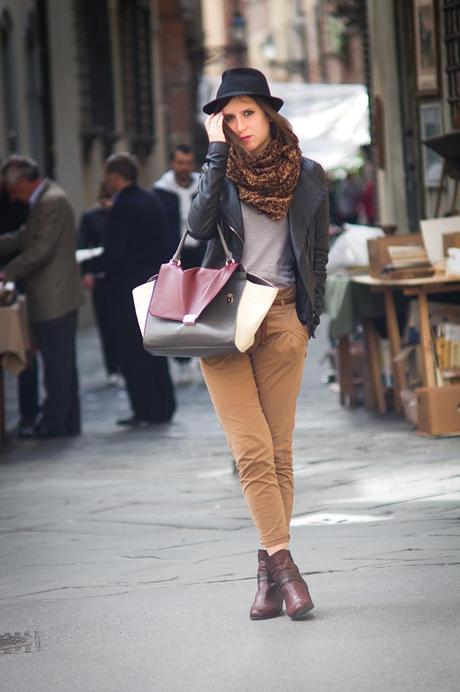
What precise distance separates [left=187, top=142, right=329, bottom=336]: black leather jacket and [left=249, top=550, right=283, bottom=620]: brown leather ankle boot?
0.88m

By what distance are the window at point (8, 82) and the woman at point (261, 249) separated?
1380 centimetres

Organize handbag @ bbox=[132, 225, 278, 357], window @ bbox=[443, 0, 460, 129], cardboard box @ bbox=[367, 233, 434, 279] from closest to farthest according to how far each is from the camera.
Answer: handbag @ bbox=[132, 225, 278, 357], cardboard box @ bbox=[367, 233, 434, 279], window @ bbox=[443, 0, 460, 129]

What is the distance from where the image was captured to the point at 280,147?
5.89 metres

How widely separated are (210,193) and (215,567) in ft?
5.99

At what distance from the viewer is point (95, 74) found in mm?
26312

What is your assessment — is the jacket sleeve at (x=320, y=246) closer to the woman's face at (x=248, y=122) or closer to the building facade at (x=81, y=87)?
the woman's face at (x=248, y=122)

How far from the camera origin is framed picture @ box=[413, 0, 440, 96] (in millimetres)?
12672

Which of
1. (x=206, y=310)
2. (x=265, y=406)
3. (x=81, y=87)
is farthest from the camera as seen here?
(x=81, y=87)

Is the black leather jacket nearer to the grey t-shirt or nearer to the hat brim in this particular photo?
the grey t-shirt

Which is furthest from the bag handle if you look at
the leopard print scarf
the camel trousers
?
the camel trousers

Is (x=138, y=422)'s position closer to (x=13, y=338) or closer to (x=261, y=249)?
(x=13, y=338)

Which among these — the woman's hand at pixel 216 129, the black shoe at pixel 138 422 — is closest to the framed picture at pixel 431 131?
the black shoe at pixel 138 422

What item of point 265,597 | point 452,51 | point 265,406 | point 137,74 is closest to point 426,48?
point 452,51

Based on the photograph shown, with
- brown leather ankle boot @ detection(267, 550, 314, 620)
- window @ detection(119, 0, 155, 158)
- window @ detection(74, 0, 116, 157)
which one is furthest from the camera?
window @ detection(119, 0, 155, 158)
